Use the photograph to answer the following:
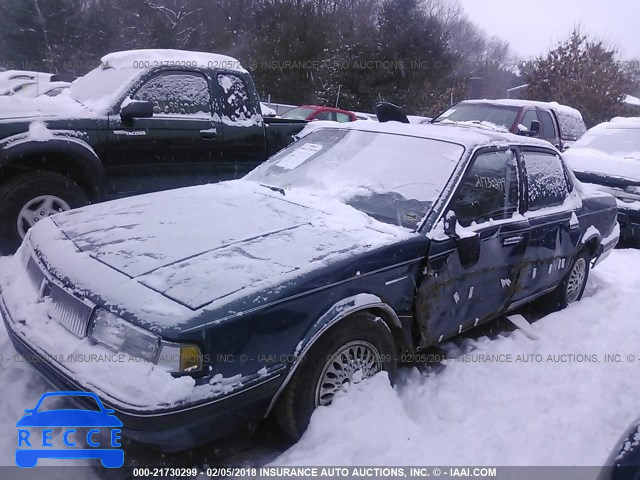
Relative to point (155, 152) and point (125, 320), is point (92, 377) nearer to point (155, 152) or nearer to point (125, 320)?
point (125, 320)

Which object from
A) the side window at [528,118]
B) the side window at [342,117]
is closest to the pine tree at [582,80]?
the side window at [342,117]

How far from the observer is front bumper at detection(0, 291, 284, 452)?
2242 millimetres

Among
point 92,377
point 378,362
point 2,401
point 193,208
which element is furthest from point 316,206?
point 2,401

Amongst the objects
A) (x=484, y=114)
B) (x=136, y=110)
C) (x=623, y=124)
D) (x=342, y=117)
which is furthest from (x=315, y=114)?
(x=136, y=110)

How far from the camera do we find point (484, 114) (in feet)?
32.8

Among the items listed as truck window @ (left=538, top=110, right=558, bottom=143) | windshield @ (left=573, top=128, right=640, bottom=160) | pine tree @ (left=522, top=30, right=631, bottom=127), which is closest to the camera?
windshield @ (left=573, top=128, right=640, bottom=160)

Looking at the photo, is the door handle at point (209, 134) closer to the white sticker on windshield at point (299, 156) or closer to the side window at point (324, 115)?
the white sticker on windshield at point (299, 156)

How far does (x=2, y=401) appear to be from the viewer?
293cm

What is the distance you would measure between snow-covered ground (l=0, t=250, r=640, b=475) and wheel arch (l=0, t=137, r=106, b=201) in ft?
6.19

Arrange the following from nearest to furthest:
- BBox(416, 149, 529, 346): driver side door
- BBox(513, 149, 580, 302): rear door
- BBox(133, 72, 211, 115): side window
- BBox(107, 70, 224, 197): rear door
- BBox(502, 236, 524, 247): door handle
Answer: BBox(416, 149, 529, 346): driver side door → BBox(502, 236, 524, 247): door handle → BBox(513, 149, 580, 302): rear door → BBox(107, 70, 224, 197): rear door → BBox(133, 72, 211, 115): side window

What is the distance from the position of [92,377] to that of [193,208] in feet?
4.62

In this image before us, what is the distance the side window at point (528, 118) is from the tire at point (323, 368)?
25.7 feet

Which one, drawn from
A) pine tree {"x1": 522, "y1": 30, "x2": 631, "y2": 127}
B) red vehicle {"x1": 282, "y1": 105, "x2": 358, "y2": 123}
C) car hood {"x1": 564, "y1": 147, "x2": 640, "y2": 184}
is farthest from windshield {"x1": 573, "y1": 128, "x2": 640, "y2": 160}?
pine tree {"x1": 522, "y1": 30, "x2": 631, "y2": 127}

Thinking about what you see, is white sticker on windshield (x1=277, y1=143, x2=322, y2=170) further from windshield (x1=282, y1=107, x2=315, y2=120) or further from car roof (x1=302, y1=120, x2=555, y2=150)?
windshield (x1=282, y1=107, x2=315, y2=120)
